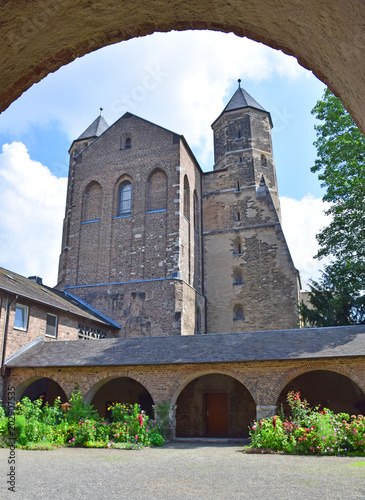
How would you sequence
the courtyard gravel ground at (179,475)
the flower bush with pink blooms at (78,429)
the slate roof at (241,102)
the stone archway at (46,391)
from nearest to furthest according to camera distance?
the courtyard gravel ground at (179,475) → the flower bush with pink blooms at (78,429) → the stone archway at (46,391) → the slate roof at (241,102)

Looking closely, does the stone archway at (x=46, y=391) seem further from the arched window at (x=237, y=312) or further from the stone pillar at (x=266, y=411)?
the arched window at (x=237, y=312)

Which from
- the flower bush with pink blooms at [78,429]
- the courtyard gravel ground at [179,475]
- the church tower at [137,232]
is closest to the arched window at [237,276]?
the church tower at [137,232]

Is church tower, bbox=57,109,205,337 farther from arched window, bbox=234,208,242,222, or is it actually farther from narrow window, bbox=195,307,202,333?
arched window, bbox=234,208,242,222

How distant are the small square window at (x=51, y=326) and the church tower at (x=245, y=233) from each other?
10604 millimetres

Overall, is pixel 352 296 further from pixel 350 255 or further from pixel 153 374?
pixel 153 374

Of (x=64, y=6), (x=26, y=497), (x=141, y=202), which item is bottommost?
(x=26, y=497)

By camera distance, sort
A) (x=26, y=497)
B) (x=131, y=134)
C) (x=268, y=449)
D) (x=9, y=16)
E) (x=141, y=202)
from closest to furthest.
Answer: (x=9, y=16), (x=26, y=497), (x=268, y=449), (x=141, y=202), (x=131, y=134)

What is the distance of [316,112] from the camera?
1894 cm

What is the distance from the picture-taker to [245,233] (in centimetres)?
2880

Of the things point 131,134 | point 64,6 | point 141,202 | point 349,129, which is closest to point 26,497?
point 64,6

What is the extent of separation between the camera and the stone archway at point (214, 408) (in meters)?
19.2

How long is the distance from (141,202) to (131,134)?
507 cm

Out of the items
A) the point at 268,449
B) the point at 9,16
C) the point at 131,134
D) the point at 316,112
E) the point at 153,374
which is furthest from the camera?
the point at 131,134

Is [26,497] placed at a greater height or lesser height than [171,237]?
lesser
